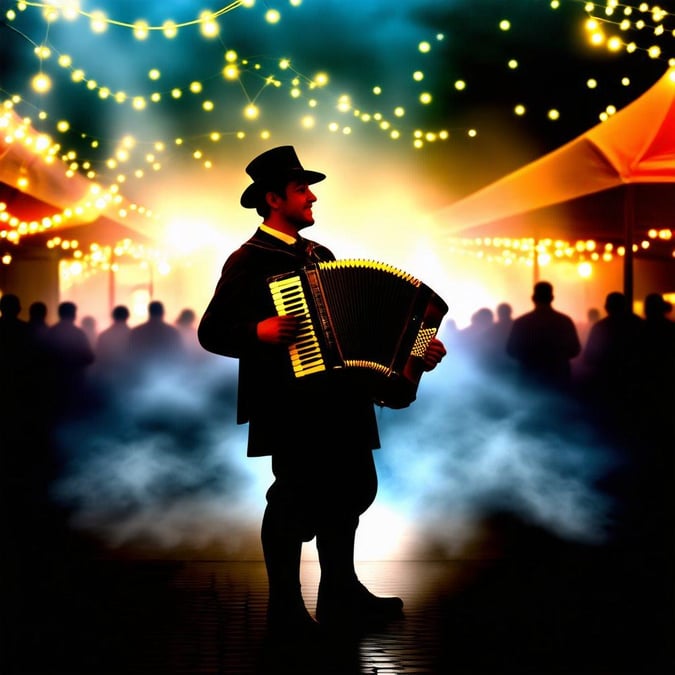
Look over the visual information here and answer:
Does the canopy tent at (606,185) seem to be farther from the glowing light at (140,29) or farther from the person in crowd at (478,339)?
the glowing light at (140,29)

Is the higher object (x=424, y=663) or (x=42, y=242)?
(x=42, y=242)

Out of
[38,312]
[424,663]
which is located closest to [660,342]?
[38,312]

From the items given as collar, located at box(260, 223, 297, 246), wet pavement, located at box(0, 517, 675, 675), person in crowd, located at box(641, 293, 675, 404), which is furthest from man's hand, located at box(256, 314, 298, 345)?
person in crowd, located at box(641, 293, 675, 404)

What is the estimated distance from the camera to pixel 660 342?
28.7 feet

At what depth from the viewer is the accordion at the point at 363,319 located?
3590 millimetres

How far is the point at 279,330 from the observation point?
11.6 feet

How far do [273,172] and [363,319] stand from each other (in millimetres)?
678

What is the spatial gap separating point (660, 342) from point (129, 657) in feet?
20.5

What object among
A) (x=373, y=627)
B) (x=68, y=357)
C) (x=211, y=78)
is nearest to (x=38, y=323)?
(x=68, y=357)

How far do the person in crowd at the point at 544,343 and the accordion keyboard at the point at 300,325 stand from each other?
5.72m

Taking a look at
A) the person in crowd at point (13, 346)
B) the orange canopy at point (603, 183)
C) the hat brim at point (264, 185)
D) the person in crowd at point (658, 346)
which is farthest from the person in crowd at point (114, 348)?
the hat brim at point (264, 185)

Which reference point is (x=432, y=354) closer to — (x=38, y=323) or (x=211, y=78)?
(x=38, y=323)

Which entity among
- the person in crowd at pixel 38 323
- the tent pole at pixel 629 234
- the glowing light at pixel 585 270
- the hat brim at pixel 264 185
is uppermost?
the glowing light at pixel 585 270

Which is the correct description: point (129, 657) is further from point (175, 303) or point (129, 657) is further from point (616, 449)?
point (175, 303)
